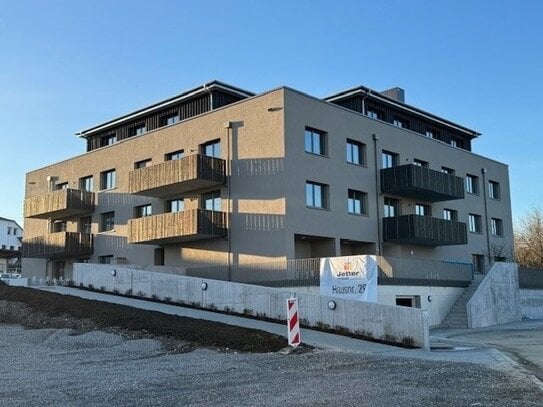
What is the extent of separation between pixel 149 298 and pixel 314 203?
978cm

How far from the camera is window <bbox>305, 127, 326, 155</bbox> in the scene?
3048 cm

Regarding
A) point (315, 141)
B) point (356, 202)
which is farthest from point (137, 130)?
point (356, 202)

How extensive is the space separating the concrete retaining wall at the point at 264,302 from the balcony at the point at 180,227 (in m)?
4.70

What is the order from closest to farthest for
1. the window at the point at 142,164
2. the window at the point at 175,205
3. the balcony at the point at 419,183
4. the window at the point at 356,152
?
the window at the point at 356,152
the balcony at the point at 419,183
the window at the point at 175,205
the window at the point at 142,164

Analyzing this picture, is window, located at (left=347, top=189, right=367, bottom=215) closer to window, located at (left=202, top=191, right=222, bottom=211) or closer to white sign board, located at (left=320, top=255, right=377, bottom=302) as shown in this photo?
window, located at (left=202, top=191, right=222, bottom=211)

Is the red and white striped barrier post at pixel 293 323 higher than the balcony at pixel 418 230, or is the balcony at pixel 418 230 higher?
the balcony at pixel 418 230

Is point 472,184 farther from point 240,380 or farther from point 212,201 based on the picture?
point 240,380

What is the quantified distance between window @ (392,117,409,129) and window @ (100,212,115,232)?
18.3m

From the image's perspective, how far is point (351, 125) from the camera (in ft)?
107

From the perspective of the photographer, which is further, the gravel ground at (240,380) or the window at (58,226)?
the window at (58,226)

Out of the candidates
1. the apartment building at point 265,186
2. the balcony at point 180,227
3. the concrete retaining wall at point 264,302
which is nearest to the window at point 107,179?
the apartment building at point 265,186

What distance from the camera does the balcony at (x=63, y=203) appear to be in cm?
3894

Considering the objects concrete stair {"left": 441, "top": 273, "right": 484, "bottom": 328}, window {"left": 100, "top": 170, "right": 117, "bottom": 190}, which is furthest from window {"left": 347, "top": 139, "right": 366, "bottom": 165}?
window {"left": 100, "top": 170, "right": 117, "bottom": 190}

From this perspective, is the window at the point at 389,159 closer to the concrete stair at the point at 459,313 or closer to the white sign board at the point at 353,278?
the concrete stair at the point at 459,313
